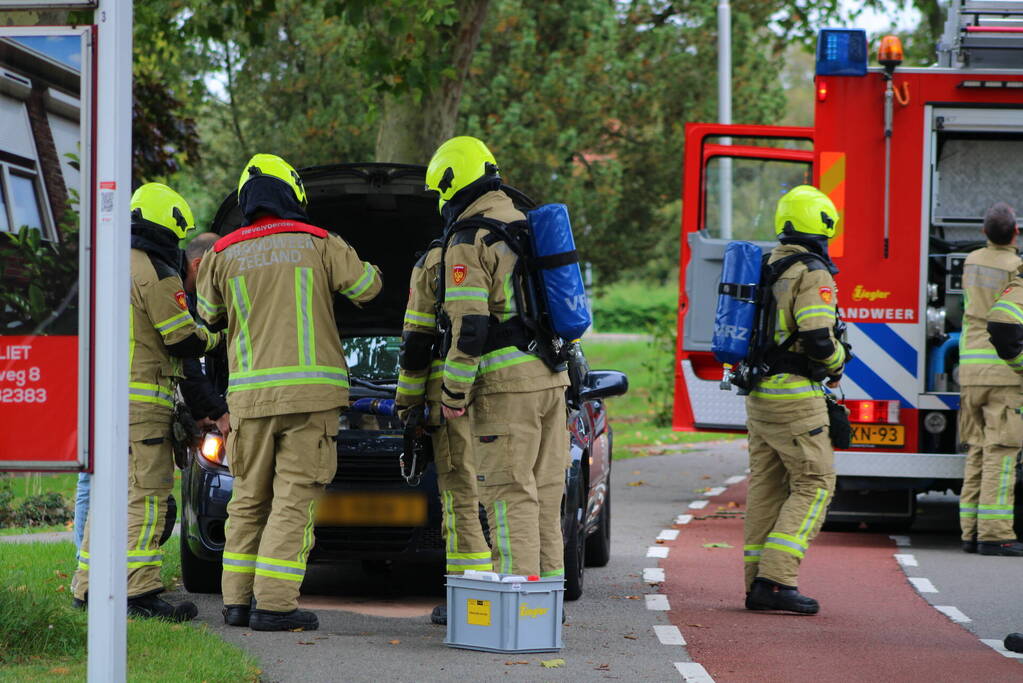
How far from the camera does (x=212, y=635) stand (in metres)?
6.57

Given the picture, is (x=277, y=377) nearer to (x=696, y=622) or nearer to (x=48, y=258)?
(x=48, y=258)

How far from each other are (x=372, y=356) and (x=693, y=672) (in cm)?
289

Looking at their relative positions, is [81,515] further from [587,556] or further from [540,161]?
[540,161]

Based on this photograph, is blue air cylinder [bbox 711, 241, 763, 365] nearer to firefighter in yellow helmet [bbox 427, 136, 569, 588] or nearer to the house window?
firefighter in yellow helmet [bbox 427, 136, 569, 588]

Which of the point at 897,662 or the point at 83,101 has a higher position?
the point at 83,101

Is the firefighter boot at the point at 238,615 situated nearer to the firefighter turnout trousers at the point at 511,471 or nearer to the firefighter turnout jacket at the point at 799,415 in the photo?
the firefighter turnout trousers at the point at 511,471

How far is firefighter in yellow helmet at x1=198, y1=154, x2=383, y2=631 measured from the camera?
6.84 m

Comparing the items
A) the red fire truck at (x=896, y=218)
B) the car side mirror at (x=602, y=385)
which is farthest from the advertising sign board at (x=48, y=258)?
the red fire truck at (x=896, y=218)

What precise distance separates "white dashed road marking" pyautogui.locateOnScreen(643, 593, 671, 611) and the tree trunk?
695cm

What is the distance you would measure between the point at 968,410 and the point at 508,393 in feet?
15.0

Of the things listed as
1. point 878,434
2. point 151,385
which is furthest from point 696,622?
point 878,434

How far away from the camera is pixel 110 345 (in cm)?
480

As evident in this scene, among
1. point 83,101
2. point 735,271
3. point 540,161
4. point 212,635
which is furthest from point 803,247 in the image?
point 540,161

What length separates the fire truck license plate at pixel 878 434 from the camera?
1041 centimetres
